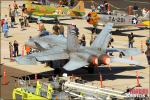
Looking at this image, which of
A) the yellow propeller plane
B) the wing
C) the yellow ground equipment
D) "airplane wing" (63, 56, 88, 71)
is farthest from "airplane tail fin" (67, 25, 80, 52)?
the yellow propeller plane

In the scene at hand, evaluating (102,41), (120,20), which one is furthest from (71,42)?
(120,20)

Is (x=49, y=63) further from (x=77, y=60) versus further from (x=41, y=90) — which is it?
(x=41, y=90)

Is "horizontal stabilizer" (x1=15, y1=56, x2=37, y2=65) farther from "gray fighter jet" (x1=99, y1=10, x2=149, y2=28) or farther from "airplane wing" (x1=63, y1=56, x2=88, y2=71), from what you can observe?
"gray fighter jet" (x1=99, y1=10, x2=149, y2=28)

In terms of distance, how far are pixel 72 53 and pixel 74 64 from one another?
1365 millimetres

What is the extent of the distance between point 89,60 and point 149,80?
13.8ft

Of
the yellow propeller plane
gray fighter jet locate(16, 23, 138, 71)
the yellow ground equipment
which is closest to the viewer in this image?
the yellow ground equipment

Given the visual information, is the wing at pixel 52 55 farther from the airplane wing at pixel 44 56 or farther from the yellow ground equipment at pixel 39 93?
the yellow ground equipment at pixel 39 93

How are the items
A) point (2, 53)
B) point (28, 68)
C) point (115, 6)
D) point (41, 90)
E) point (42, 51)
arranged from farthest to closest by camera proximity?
point (115, 6)
point (2, 53)
point (28, 68)
point (42, 51)
point (41, 90)

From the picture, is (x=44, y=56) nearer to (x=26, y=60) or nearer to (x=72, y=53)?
(x=26, y=60)

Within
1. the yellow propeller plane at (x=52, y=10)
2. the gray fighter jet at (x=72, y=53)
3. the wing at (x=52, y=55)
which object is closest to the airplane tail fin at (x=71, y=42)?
the gray fighter jet at (x=72, y=53)

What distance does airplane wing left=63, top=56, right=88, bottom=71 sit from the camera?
2991 centimetres

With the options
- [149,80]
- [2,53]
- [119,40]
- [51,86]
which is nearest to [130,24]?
[119,40]

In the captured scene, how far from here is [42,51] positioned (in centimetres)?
3272

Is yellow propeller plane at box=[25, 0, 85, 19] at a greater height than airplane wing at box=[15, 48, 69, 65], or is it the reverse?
yellow propeller plane at box=[25, 0, 85, 19]
